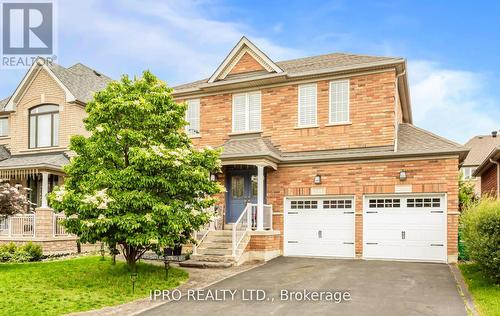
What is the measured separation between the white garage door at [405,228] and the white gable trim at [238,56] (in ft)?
23.4

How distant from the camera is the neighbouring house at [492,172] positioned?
54.4 feet

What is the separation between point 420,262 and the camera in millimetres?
14414

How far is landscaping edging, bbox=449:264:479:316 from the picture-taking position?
27.9 feet

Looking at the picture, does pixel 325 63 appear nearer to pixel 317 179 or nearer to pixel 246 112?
pixel 246 112

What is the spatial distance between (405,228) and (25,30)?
55.6 ft

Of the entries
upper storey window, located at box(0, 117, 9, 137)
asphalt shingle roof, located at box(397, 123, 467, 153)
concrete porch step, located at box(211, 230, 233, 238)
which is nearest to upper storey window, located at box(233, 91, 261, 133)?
concrete porch step, located at box(211, 230, 233, 238)

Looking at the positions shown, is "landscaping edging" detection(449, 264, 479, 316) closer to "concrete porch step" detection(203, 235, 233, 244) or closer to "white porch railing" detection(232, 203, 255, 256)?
"white porch railing" detection(232, 203, 255, 256)

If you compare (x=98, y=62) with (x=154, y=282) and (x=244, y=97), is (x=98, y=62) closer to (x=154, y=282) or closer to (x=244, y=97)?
(x=244, y=97)

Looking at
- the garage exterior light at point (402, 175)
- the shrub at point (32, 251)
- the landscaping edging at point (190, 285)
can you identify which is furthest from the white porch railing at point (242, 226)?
the shrub at point (32, 251)

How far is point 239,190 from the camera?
1736 centimetres

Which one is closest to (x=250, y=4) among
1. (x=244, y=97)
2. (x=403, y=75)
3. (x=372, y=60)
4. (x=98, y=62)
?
(x=244, y=97)

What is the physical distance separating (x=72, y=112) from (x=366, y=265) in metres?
14.7

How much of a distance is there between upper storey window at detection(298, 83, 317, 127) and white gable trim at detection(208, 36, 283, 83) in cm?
198

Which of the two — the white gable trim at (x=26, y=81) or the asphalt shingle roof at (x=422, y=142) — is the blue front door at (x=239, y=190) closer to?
the asphalt shingle roof at (x=422, y=142)
